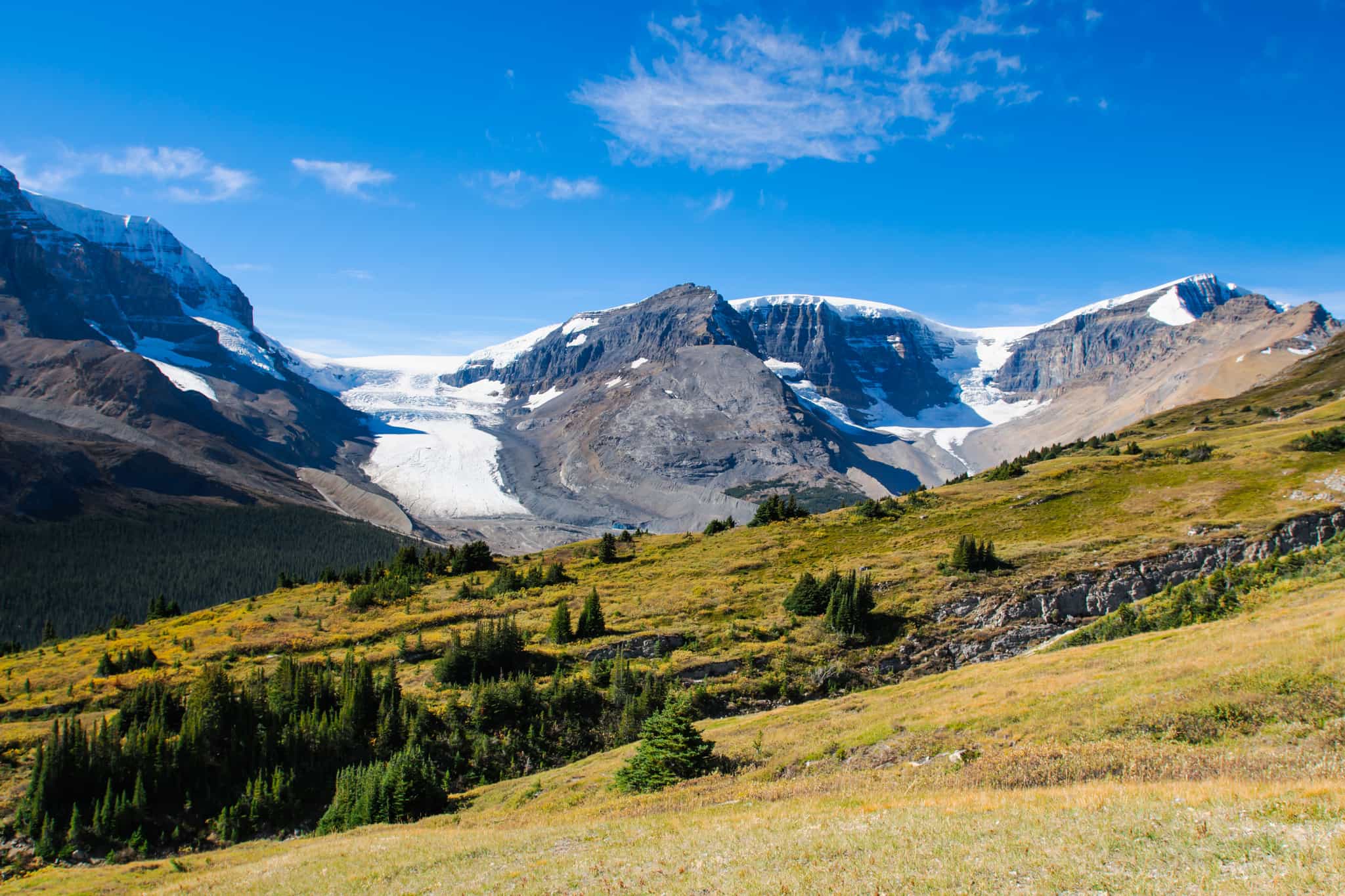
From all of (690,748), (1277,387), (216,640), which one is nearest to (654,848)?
(690,748)

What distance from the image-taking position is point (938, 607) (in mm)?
53750

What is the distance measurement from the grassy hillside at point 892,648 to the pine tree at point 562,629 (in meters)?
1.05

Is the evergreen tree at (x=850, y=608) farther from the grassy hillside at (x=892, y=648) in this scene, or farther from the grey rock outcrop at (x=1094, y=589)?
the grey rock outcrop at (x=1094, y=589)

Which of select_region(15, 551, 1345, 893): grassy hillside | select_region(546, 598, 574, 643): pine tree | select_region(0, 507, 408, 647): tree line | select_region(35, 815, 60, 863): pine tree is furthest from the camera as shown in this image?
select_region(0, 507, 408, 647): tree line

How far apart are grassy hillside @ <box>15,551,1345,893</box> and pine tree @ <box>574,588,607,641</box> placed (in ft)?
68.8

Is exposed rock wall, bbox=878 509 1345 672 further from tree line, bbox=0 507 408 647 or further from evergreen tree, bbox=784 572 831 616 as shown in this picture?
tree line, bbox=0 507 408 647

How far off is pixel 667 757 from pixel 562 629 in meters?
29.0

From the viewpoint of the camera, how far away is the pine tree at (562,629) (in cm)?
5594

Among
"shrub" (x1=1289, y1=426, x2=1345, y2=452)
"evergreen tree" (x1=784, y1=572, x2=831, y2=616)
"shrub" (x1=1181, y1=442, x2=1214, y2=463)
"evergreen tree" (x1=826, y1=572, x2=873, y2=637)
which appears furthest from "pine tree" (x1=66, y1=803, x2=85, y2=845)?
"shrub" (x1=1289, y1=426, x2=1345, y2=452)

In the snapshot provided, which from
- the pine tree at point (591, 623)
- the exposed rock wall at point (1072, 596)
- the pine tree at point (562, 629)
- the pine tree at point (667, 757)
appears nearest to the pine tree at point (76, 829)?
the pine tree at point (667, 757)

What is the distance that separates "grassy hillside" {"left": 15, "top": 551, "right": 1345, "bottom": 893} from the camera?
12484 mm

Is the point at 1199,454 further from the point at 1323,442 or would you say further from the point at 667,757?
the point at 667,757

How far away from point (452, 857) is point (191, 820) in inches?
1018

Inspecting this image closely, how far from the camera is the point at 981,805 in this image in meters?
16.8
